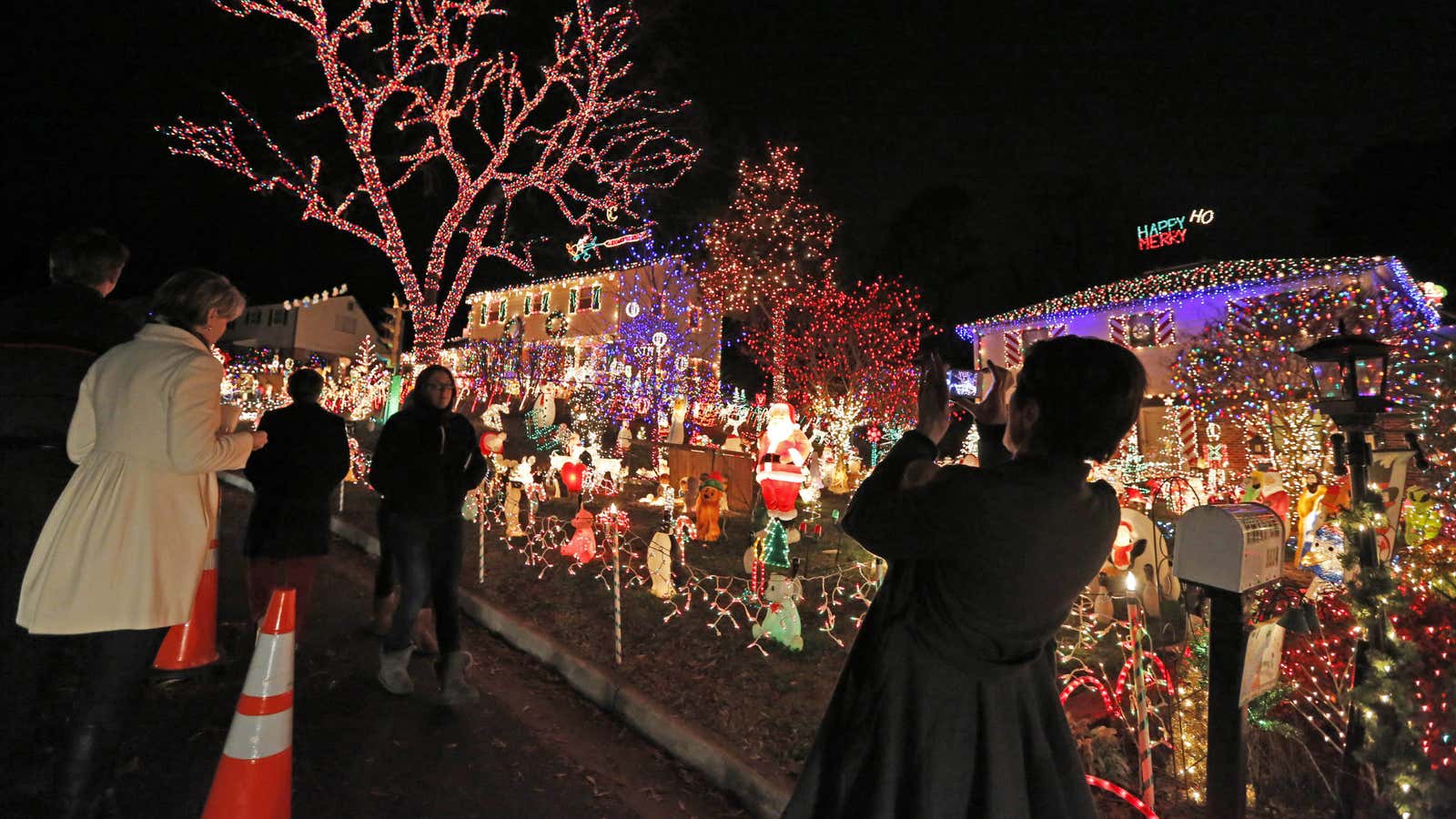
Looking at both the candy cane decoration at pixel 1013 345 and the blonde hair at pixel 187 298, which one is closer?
the blonde hair at pixel 187 298

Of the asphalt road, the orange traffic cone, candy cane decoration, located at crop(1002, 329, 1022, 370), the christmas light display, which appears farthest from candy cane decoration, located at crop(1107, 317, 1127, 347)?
the orange traffic cone

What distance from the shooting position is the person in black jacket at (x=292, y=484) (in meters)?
4.19

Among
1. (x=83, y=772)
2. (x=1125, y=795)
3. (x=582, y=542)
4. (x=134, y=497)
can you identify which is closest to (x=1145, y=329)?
(x=582, y=542)

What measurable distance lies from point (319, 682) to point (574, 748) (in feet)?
5.86

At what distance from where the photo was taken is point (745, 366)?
36562 mm

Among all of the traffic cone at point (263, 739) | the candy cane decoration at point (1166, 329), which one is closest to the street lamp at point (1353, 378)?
the traffic cone at point (263, 739)

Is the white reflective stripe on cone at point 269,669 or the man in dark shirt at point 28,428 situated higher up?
the man in dark shirt at point 28,428

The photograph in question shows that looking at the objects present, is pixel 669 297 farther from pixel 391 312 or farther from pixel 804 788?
pixel 804 788

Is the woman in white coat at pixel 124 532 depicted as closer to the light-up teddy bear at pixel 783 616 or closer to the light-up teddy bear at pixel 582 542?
the light-up teddy bear at pixel 783 616

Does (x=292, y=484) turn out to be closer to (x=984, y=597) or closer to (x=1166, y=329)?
(x=984, y=597)

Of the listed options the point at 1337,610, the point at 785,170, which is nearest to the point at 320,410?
the point at 1337,610

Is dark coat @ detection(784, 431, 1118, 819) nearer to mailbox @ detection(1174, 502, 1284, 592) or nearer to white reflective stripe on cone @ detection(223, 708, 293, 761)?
mailbox @ detection(1174, 502, 1284, 592)

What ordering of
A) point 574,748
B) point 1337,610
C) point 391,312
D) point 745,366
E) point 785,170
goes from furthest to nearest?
point 745,366, point 785,170, point 391,312, point 1337,610, point 574,748

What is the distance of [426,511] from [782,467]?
4.23 metres
